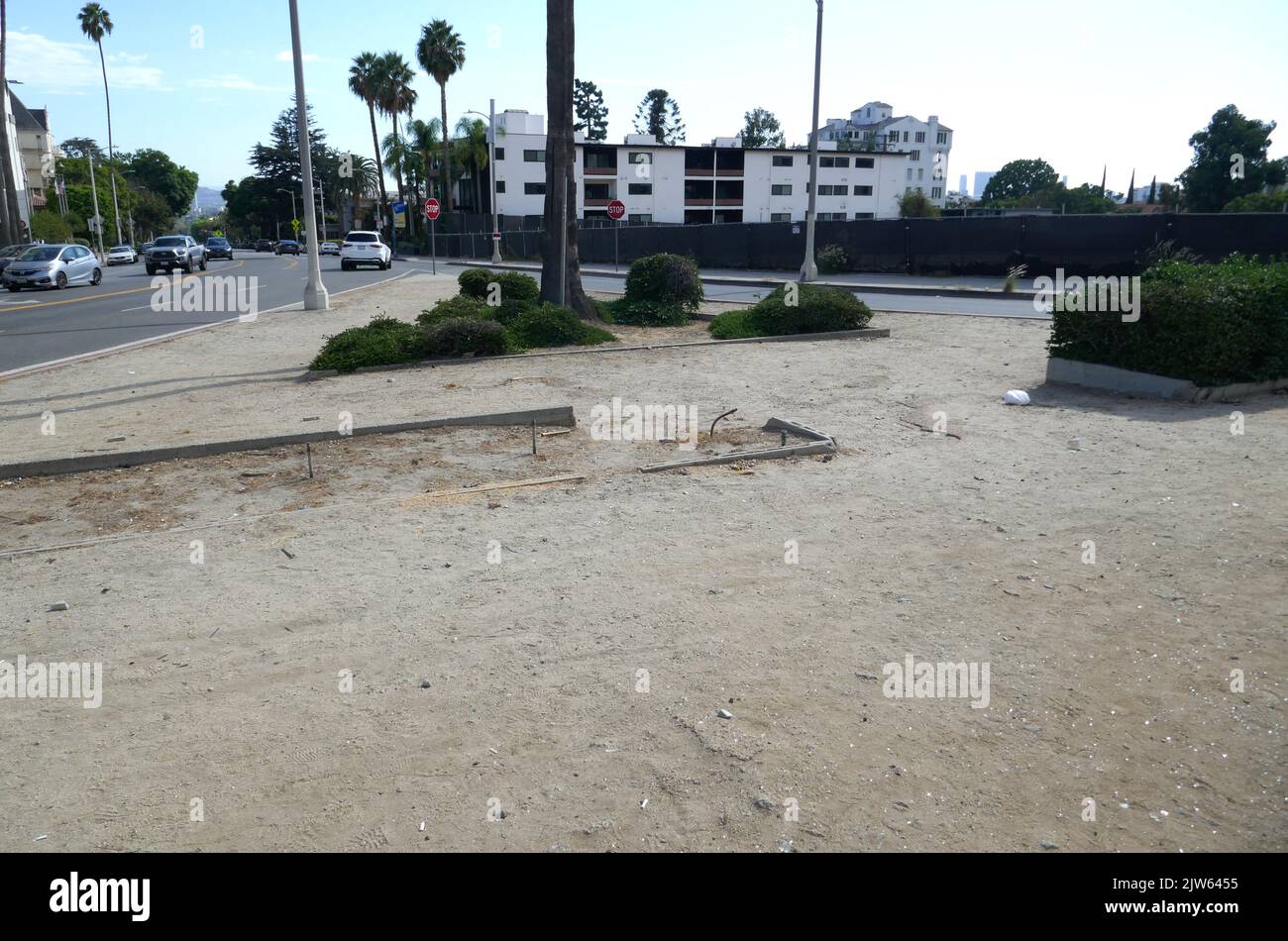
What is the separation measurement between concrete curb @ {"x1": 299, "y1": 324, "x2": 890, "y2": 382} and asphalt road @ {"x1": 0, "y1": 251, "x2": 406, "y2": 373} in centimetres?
606

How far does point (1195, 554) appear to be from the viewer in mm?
5984

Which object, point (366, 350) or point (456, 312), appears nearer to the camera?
point (366, 350)

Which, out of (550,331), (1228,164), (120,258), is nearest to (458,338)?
(550,331)

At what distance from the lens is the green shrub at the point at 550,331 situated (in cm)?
1605

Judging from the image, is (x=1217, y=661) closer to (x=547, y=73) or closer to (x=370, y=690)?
(x=370, y=690)

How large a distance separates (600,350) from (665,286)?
4.75 metres

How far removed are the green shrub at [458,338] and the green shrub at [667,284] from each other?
231 inches

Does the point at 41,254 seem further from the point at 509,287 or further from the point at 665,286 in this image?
the point at 665,286

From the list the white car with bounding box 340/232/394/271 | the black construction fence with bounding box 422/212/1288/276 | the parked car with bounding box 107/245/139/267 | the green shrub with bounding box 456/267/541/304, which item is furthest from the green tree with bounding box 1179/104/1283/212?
the parked car with bounding box 107/245/139/267

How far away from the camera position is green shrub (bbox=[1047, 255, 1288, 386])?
10461 mm

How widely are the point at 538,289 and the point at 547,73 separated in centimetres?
449

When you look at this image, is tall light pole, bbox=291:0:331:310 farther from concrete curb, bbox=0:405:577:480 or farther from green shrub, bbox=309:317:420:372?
concrete curb, bbox=0:405:577:480

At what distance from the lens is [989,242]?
32.2 metres

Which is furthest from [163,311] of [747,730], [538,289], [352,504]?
[747,730]
